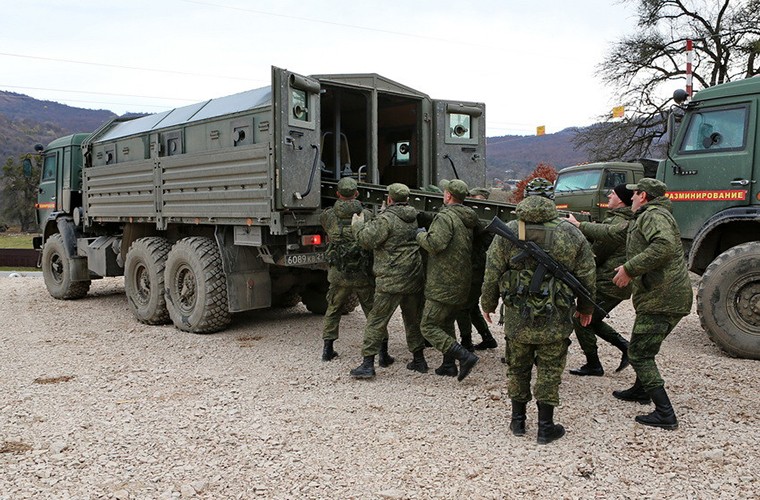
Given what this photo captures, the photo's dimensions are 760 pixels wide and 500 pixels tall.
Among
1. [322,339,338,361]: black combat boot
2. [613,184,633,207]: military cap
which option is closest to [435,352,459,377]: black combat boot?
[322,339,338,361]: black combat boot

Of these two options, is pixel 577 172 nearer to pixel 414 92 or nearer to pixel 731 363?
pixel 414 92

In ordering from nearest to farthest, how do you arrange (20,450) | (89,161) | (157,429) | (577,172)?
1. (20,450)
2. (157,429)
3. (89,161)
4. (577,172)

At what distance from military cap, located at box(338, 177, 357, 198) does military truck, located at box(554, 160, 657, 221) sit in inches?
332

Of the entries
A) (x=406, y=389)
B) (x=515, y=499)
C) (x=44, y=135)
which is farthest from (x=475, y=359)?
(x=44, y=135)

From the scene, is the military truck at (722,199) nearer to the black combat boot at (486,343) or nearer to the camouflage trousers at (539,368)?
the black combat boot at (486,343)

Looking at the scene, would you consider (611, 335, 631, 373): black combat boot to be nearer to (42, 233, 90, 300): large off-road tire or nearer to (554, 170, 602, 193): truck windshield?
(42, 233, 90, 300): large off-road tire

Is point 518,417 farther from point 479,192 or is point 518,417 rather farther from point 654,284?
point 479,192

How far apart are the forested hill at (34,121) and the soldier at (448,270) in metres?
82.1

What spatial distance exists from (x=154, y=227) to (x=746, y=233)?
7009 millimetres

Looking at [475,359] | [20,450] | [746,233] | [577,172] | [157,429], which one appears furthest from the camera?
[577,172]

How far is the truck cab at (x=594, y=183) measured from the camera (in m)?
13.0

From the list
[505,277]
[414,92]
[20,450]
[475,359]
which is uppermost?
[414,92]

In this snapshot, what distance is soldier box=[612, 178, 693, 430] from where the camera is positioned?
13.0 ft

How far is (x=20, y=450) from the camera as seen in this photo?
3.72 metres
